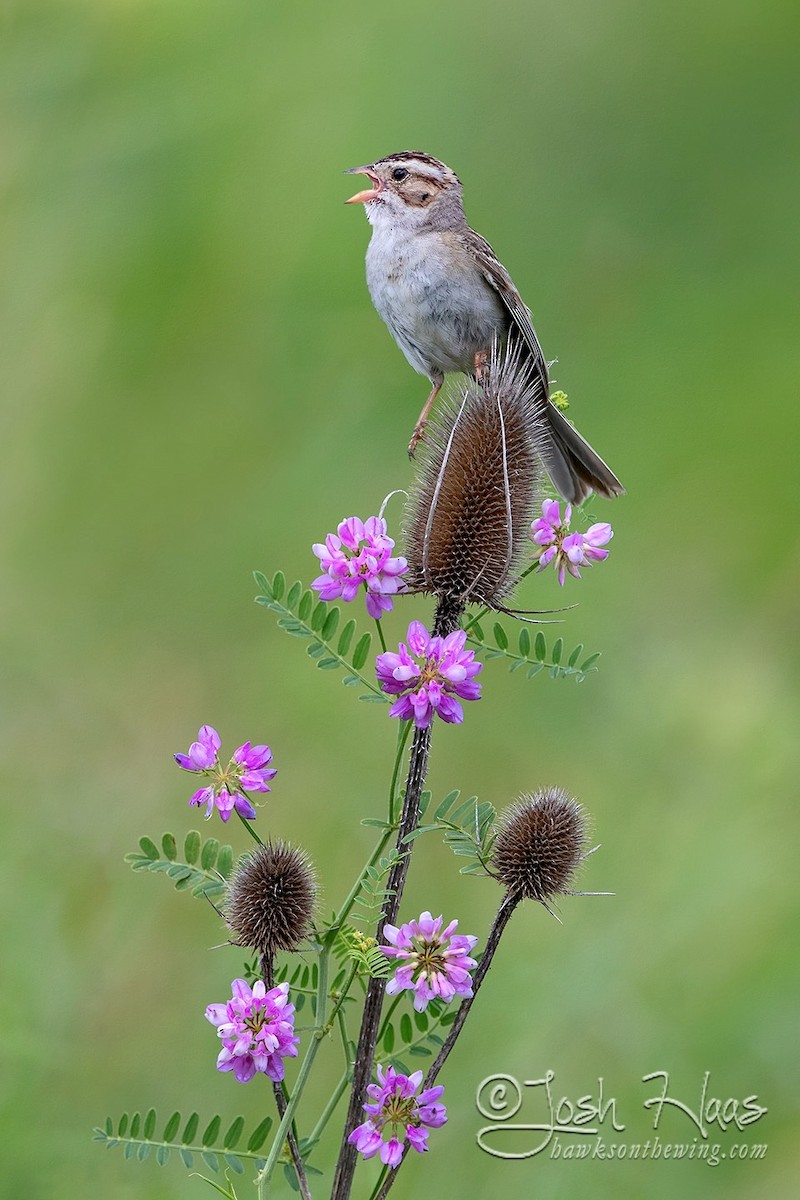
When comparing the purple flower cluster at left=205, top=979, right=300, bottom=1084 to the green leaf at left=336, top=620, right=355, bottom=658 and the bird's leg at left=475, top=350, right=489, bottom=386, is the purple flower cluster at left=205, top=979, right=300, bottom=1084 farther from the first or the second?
the bird's leg at left=475, top=350, right=489, bottom=386

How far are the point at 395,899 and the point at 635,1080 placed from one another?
1.60 m

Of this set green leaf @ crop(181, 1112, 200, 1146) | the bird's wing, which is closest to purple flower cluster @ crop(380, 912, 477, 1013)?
green leaf @ crop(181, 1112, 200, 1146)

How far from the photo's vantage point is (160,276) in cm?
391

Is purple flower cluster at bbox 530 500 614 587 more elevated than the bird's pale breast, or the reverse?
the bird's pale breast

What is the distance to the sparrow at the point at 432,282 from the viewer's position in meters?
2.33

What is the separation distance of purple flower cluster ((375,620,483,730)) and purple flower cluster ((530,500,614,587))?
183 millimetres

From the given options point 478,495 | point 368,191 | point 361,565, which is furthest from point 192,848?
point 368,191

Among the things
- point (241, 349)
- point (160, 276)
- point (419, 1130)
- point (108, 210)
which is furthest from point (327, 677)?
point (419, 1130)

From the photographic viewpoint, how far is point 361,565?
1.31 meters

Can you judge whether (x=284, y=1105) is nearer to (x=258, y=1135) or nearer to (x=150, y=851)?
(x=258, y=1135)

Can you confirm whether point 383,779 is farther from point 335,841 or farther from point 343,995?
point 343,995

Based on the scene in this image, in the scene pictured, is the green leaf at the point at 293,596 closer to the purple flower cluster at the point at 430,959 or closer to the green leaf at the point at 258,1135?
the purple flower cluster at the point at 430,959

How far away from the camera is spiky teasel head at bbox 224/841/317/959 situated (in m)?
1.29
